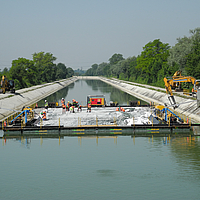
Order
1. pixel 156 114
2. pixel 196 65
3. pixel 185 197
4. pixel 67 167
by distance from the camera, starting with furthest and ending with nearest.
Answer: pixel 196 65, pixel 156 114, pixel 67 167, pixel 185 197

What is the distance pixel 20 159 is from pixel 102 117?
21.5 metres

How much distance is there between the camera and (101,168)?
3031 cm

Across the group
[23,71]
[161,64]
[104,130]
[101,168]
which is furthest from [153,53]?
[101,168]

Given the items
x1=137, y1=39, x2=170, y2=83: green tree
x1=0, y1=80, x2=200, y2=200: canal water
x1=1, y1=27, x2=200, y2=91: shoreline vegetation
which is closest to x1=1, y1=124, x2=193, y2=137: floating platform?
x1=0, y1=80, x2=200, y2=200: canal water

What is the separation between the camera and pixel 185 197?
23922 millimetres

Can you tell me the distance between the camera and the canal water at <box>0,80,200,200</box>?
81.8 ft

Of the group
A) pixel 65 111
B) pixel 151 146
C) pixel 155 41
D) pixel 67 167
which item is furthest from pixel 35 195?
pixel 155 41

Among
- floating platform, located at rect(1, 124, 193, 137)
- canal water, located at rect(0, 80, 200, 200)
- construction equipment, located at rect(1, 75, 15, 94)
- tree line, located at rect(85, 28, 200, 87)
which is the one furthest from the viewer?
tree line, located at rect(85, 28, 200, 87)

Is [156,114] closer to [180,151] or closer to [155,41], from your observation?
[180,151]

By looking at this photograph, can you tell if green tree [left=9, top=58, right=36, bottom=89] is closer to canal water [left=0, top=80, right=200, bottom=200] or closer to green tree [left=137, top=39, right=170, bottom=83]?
green tree [left=137, top=39, right=170, bottom=83]

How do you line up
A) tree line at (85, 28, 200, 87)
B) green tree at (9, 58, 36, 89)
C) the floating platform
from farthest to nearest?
green tree at (9, 58, 36, 89), tree line at (85, 28, 200, 87), the floating platform

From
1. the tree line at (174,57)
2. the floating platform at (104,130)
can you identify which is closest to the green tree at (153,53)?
the tree line at (174,57)

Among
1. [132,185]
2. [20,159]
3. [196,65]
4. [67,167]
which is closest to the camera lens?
[132,185]

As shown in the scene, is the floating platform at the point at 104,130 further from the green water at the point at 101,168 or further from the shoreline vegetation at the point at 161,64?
the shoreline vegetation at the point at 161,64
